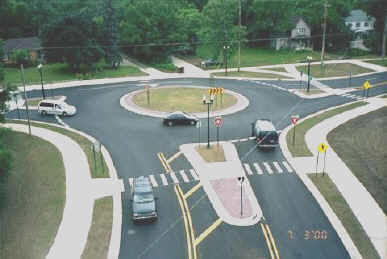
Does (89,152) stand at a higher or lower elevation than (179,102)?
lower

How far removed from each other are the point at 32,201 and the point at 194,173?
11356 mm

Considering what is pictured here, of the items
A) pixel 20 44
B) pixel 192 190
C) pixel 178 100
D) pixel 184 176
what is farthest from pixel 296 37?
pixel 192 190

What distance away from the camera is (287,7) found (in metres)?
93.1

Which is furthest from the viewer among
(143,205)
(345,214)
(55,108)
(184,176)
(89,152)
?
(55,108)

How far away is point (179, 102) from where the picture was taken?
49938 millimetres

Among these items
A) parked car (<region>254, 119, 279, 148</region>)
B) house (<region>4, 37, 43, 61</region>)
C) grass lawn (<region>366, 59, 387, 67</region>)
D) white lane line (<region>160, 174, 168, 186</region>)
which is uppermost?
house (<region>4, 37, 43, 61</region>)

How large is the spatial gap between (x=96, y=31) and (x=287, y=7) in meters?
45.5

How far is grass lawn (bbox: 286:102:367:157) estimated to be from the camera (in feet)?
114

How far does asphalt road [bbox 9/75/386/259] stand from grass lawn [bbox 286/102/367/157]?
1608 mm

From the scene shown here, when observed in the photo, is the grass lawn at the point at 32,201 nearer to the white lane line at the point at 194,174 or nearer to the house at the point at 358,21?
the white lane line at the point at 194,174

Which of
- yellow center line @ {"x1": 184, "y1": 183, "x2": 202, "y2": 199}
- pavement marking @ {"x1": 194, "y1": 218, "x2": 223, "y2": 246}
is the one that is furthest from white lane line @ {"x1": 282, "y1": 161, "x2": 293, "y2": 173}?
pavement marking @ {"x1": 194, "y1": 218, "x2": 223, "y2": 246}

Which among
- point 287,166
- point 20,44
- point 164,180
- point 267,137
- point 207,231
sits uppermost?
point 20,44

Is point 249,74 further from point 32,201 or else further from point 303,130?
point 32,201

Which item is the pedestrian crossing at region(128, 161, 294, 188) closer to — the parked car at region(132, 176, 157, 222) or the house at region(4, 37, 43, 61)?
the parked car at region(132, 176, 157, 222)
